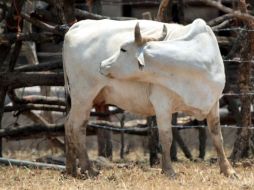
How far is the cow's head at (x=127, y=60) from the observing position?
8328mm

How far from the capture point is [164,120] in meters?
8.41

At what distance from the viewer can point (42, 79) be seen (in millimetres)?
10320

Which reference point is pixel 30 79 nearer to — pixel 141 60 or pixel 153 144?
pixel 153 144

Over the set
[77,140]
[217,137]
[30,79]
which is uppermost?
[30,79]

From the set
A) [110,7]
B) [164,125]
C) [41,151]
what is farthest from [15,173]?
[110,7]

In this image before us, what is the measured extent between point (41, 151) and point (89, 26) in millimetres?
5109

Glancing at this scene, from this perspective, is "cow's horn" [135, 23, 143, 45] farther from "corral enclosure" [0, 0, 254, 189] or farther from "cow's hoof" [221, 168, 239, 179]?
"cow's hoof" [221, 168, 239, 179]

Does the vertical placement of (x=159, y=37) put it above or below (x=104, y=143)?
above

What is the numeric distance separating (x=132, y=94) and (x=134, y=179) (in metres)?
0.87

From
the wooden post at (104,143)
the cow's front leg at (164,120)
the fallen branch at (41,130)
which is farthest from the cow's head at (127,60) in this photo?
the wooden post at (104,143)

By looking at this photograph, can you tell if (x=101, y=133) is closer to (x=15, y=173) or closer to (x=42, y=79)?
(x=42, y=79)

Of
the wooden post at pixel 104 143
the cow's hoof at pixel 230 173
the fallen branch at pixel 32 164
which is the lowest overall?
the wooden post at pixel 104 143

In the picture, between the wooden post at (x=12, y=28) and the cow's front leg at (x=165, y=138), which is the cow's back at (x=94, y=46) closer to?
the cow's front leg at (x=165, y=138)

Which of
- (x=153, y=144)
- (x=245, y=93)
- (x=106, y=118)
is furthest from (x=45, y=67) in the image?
(x=245, y=93)
